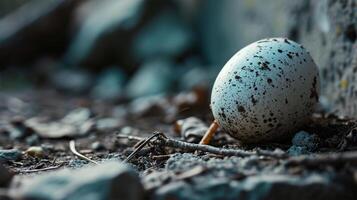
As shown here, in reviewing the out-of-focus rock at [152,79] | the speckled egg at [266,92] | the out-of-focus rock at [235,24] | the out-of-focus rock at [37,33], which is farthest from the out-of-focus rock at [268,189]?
the out-of-focus rock at [37,33]

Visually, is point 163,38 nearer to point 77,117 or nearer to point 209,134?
point 77,117

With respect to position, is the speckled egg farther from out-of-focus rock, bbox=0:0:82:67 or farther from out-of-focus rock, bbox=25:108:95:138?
out-of-focus rock, bbox=0:0:82:67

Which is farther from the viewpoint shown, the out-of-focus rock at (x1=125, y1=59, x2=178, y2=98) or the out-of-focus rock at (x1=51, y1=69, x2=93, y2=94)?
the out-of-focus rock at (x1=51, y1=69, x2=93, y2=94)

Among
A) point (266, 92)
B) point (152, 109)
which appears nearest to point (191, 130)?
point (266, 92)

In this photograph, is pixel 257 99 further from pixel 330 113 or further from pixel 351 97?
pixel 330 113

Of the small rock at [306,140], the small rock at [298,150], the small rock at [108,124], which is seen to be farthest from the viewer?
the small rock at [108,124]

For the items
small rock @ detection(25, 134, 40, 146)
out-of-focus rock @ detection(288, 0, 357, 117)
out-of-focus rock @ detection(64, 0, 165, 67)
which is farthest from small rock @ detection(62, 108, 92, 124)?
out-of-focus rock @ detection(64, 0, 165, 67)

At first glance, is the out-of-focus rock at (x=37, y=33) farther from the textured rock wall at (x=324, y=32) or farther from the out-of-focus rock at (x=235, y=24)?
the textured rock wall at (x=324, y=32)
